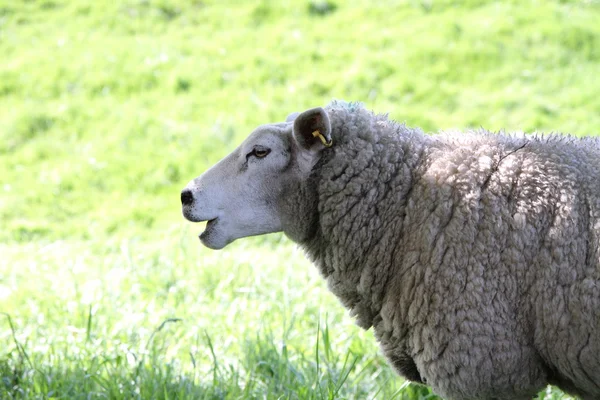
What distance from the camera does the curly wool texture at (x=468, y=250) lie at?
3.04m

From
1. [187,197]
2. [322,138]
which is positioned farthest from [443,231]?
[187,197]

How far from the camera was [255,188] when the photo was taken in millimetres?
3580

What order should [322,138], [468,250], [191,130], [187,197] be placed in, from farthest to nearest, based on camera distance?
[191,130]
[187,197]
[322,138]
[468,250]

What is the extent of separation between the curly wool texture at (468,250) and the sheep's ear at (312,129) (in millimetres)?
94

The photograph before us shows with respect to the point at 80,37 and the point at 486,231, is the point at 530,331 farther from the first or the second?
the point at 80,37

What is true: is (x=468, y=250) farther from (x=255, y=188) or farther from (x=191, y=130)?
(x=191, y=130)

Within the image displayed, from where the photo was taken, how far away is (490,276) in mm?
3123

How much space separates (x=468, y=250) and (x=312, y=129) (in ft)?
2.91

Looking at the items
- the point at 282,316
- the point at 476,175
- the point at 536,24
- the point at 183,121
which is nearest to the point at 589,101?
the point at 536,24

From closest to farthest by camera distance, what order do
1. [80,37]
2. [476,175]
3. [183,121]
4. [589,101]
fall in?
1. [476,175]
2. [589,101]
3. [183,121]
4. [80,37]

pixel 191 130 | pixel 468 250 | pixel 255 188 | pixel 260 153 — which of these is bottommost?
pixel 191 130

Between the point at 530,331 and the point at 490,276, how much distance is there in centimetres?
27

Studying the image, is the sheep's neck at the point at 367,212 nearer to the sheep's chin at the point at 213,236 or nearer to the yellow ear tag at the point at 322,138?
the yellow ear tag at the point at 322,138

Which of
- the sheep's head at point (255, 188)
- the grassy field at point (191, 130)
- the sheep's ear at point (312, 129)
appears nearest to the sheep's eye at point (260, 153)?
the sheep's head at point (255, 188)
